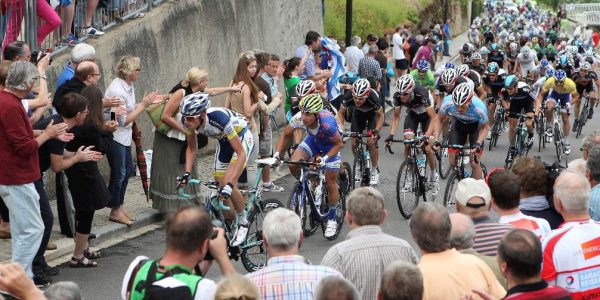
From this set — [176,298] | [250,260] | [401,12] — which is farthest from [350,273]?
[401,12]

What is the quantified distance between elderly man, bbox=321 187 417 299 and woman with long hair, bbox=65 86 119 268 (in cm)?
441

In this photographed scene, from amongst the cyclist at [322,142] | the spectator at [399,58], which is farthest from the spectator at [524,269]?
the spectator at [399,58]

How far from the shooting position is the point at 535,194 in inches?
293

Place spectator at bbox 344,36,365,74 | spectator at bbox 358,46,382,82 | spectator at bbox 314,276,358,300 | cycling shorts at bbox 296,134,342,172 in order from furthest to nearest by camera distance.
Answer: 1. spectator at bbox 344,36,365,74
2. spectator at bbox 358,46,382,82
3. cycling shorts at bbox 296,134,342,172
4. spectator at bbox 314,276,358,300

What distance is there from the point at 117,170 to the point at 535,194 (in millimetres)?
5430

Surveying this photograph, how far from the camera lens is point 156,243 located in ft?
37.2

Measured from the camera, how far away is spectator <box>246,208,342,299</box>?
5465 millimetres

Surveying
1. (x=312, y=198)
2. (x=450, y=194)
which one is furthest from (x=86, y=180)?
(x=450, y=194)

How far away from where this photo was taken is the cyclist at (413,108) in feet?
45.2

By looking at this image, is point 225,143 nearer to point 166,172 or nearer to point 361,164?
point 166,172

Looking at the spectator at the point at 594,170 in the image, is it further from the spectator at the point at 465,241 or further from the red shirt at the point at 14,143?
the red shirt at the point at 14,143

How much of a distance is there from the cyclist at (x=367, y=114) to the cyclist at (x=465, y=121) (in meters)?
0.76

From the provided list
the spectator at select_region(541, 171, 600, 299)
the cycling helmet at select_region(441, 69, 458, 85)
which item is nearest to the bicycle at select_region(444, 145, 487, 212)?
the cycling helmet at select_region(441, 69, 458, 85)

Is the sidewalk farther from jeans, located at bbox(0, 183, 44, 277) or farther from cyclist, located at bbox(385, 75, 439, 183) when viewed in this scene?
cyclist, located at bbox(385, 75, 439, 183)
